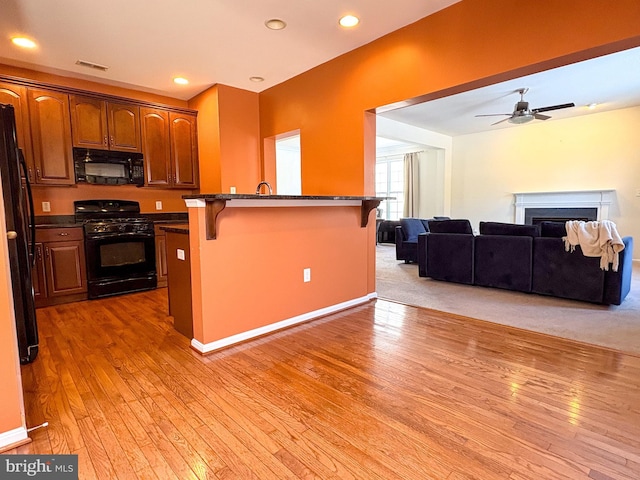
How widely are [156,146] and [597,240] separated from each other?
5387 mm

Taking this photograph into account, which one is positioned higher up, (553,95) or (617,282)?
(553,95)

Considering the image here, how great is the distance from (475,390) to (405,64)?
2711mm

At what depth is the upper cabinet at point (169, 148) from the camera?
4609 mm

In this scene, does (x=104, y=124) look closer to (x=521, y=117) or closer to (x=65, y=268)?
(x=65, y=268)

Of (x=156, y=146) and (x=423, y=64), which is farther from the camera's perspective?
(x=156, y=146)

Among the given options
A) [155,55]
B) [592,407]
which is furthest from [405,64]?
[592,407]

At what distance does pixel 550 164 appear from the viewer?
720 cm

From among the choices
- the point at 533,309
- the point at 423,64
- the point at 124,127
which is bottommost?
the point at 533,309

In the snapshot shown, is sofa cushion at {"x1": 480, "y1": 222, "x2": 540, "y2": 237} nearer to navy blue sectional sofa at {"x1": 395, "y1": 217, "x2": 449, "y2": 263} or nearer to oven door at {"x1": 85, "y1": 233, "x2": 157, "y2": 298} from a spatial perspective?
navy blue sectional sofa at {"x1": 395, "y1": 217, "x2": 449, "y2": 263}

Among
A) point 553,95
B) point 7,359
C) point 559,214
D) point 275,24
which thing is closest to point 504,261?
point 553,95

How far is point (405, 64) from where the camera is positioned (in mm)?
3090

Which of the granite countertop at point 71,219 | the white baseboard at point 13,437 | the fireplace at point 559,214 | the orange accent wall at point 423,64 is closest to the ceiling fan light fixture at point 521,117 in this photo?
the fireplace at point 559,214

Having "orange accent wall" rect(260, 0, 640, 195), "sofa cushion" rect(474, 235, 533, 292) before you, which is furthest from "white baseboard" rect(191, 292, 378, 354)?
"sofa cushion" rect(474, 235, 533, 292)

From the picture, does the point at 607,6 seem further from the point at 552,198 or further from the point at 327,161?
the point at 552,198
